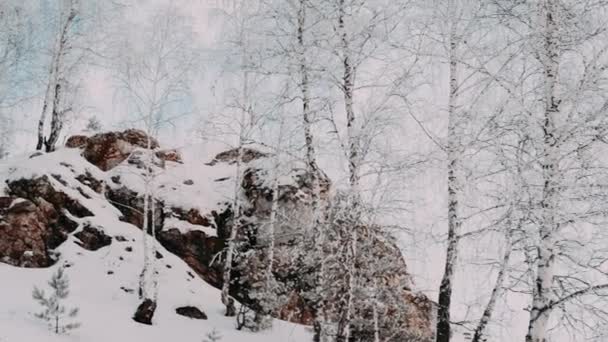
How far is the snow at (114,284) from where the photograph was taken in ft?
34.6

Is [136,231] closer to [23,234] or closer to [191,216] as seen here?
[191,216]

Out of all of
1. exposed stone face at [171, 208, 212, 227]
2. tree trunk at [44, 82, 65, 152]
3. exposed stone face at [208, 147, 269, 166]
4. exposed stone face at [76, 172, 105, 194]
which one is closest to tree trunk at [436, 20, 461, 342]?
exposed stone face at [171, 208, 212, 227]

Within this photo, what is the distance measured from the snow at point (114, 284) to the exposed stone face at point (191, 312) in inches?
7.9

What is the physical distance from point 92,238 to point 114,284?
75.8 inches

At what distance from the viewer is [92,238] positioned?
15.1m

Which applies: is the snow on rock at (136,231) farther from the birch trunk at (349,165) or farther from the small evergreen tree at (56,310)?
the birch trunk at (349,165)

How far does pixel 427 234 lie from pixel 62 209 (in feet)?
39.9

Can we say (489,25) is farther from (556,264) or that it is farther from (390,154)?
(556,264)

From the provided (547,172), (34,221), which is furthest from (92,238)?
(547,172)

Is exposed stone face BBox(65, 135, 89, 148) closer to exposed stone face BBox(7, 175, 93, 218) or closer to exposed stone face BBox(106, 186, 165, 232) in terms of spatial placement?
exposed stone face BBox(106, 186, 165, 232)

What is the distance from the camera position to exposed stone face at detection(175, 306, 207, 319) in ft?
44.8

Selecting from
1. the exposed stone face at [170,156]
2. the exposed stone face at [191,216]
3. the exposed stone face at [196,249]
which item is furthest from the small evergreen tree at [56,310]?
the exposed stone face at [170,156]

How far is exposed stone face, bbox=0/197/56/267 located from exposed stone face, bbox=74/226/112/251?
0.88m

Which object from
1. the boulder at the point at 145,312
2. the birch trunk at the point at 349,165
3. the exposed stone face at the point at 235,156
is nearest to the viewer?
the birch trunk at the point at 349,165
